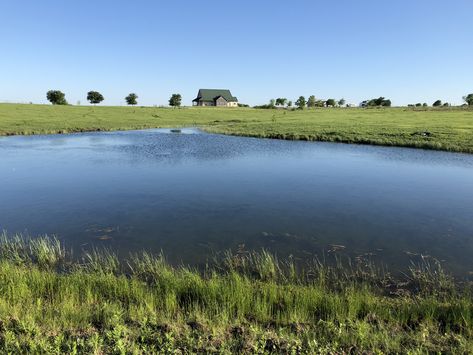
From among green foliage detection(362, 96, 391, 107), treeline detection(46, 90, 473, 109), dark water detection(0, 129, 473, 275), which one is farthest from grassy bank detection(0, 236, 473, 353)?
green foliage detection(362, 96, 391, 107)

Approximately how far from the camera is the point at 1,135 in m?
47.5

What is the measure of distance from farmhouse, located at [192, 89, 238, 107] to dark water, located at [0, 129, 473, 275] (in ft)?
445

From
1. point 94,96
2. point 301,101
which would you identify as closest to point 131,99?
point 94,96

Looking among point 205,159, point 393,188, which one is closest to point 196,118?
point 205,159

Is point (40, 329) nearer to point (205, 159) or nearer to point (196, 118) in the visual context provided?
point (205, 159)

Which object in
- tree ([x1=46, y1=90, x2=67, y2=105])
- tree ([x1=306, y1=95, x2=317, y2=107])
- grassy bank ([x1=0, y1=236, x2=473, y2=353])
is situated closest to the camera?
grassy bank ([x1=0, y1=236, x2=473, y2=353])

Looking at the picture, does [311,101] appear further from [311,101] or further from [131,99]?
[131,99]

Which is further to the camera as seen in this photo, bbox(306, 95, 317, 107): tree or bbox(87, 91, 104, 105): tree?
bbox(306, 95, 317, 107): tree

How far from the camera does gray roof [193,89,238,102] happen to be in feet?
546

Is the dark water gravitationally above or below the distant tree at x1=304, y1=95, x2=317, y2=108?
below

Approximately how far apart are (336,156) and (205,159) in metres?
12.9

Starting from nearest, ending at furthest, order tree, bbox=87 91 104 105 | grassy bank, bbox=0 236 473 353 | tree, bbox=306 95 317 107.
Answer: grassy bank, bbox=0 236 473 353, tree, bbox=87 91 104 105, tree, bbox=306 95 317 107

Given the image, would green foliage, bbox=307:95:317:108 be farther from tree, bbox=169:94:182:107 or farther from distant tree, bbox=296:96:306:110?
tree, bbox=169:94:182:107

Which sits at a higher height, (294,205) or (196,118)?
(196,118)
